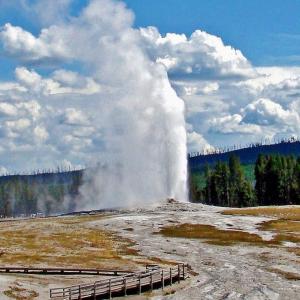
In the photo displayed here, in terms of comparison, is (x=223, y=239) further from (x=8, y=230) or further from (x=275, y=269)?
(x=8, y=230)

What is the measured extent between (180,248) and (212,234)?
64.5 ft

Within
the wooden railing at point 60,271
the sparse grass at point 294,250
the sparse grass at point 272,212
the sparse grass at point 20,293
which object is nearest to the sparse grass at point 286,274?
the sparse grass at point 294,250

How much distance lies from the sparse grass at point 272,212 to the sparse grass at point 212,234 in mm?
22003

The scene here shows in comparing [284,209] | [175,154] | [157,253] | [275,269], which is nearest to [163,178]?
[175,154]

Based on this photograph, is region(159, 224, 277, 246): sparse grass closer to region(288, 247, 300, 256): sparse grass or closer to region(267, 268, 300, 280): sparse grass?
region(288, 247, 300, 256): sparse grass

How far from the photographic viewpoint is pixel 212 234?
119 meters

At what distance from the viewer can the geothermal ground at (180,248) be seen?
218ft

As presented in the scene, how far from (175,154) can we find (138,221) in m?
51.0

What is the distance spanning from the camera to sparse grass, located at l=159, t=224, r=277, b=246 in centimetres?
10688

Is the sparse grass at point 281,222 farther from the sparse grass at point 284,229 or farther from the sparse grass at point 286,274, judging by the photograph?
the sparse grass at point 286,274

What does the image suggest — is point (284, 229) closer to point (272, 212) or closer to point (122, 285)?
point (272, 212)

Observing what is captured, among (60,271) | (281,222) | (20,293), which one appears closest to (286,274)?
(60,271)

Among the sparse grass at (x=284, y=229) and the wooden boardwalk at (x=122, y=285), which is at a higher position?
the sparse grass at (x=284, y=229)

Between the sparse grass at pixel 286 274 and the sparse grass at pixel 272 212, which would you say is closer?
the sparse grass at pixel 286 274
